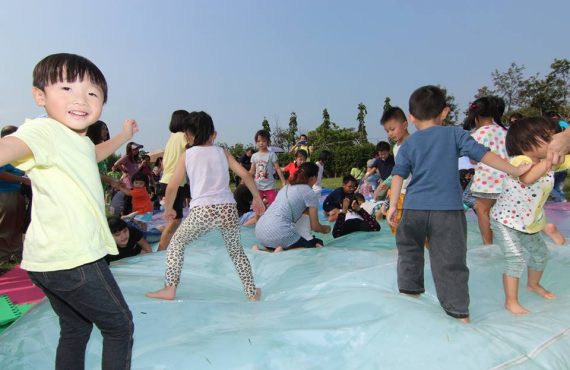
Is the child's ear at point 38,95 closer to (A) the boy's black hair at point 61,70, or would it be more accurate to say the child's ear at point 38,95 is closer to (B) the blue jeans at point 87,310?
(A) the boy's black hair at point 61,70

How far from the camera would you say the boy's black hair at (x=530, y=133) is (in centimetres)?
256

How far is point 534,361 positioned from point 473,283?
3.08ft

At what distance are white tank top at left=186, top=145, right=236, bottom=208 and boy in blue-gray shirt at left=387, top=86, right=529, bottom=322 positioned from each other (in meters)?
1.15

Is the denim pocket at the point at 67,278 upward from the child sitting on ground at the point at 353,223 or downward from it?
upward

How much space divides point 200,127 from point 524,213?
2112 millimetres

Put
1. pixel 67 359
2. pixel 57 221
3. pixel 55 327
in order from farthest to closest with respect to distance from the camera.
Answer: pixel 55 327 → pixel 67 359 → pixel 57 221

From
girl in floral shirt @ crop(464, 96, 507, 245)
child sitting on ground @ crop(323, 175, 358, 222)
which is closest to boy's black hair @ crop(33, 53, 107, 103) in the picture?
girl in floral shirt @ crop(464, 96, 507, 245)

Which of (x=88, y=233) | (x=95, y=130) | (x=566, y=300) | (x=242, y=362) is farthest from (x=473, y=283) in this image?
(x=95, y=130)

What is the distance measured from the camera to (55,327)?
236cm

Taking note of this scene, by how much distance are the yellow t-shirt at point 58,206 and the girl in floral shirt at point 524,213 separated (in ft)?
7.08

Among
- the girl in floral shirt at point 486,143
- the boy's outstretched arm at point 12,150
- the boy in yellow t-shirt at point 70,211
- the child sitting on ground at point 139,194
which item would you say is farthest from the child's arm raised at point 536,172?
the child sitting on ground at point 139,194

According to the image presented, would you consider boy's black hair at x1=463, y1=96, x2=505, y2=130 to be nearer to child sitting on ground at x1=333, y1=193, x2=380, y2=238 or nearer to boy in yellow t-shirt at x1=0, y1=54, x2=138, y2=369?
child sitting on ground at x1=333, y1=193, x2=380, y2=238

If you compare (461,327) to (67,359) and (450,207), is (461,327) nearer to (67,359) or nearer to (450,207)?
(450,207)

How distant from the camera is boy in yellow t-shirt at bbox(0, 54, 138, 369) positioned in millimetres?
1575
